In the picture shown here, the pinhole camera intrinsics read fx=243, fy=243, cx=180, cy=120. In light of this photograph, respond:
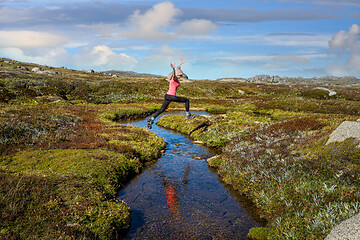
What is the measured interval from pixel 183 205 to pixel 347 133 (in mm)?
9321

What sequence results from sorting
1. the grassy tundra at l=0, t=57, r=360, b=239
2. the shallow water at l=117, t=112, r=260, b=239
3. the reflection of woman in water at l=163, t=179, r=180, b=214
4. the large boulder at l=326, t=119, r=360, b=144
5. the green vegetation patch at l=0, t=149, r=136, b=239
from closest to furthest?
the green vegetation patch at l=0, t=149, r=136, b=239 → the grassy tundra at l=0, t=57, r=360, b=239 → the shallow water at l=117, t=112, r=260, b=239 → the reflection of woman in water at l=163, t=179, r=180, b=214 → the large boulder at l=326, t=119, r=360, b=144

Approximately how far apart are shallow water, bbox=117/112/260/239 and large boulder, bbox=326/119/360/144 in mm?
6270

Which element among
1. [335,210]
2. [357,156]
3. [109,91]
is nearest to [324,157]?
[357,156]

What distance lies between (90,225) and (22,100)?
5509 centimetres

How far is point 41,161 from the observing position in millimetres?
14000

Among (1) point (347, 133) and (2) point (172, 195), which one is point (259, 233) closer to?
(2) point (172, 195)

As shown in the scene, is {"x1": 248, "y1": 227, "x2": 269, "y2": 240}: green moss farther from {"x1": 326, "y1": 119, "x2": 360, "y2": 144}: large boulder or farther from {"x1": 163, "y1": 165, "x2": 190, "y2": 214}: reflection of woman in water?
{"x1": 326, "y1": 119, "x2": 360, "y2": 144}: large boulder

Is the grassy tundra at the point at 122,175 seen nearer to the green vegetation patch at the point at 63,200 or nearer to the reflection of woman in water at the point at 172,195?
the green vegetation patch at the point at 63,200

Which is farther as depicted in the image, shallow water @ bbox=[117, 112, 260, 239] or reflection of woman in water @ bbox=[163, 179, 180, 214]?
reflection of woman in water @ bbox=[163, 179, 180, 214]

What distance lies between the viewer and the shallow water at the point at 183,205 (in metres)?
9.47

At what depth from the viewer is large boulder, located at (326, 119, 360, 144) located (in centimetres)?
1232

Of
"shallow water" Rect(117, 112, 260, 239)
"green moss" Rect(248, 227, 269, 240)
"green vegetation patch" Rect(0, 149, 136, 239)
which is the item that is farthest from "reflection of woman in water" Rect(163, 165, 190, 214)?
"green moss" Rect(248, 227, 269, 240)

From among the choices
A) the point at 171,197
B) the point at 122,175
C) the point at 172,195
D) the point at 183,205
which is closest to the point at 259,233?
the point at 183,205

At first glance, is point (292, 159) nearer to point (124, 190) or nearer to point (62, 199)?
point (124, 190)
